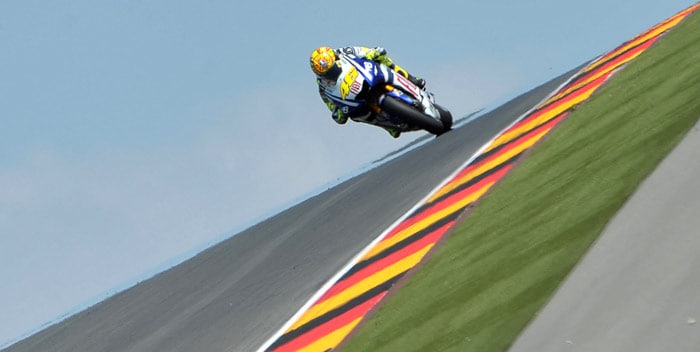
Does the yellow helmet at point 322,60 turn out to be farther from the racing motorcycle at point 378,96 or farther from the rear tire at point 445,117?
the rear tire at point 445,117

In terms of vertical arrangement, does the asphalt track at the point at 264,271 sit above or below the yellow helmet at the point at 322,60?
below

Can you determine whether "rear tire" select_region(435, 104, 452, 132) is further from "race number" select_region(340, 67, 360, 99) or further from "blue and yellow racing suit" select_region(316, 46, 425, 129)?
"race number" select_region(340, 67, 360, 99)

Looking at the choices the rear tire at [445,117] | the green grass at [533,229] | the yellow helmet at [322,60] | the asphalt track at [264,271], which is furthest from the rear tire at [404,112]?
the green grass at [533,229]

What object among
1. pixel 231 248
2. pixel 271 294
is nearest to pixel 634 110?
pixel 271 294

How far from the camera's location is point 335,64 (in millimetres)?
17047

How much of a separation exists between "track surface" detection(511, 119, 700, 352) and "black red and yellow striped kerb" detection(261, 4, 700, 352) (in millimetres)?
2347

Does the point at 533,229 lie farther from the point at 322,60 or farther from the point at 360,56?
the point at 360,56

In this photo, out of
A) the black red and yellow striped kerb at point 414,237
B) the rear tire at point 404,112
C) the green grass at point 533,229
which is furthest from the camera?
the rear tire at point 404,112

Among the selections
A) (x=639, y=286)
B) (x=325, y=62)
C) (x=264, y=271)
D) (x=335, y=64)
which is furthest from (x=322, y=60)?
(x=639, y=286)

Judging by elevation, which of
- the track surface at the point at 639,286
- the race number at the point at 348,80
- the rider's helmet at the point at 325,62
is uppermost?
the rider's helmet at the point at 325,62

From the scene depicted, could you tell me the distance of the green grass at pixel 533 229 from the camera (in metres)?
7.22

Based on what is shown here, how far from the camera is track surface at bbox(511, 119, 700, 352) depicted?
5.67m

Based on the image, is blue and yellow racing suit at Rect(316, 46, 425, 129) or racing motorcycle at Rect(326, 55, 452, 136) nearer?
racing motorcycle at Rect(326, 55, 452, 136)

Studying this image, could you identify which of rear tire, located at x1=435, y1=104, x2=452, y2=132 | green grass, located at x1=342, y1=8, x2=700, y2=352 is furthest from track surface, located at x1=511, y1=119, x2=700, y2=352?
rear tire, located at x1=435, y1=104, x2=452, y2=132
